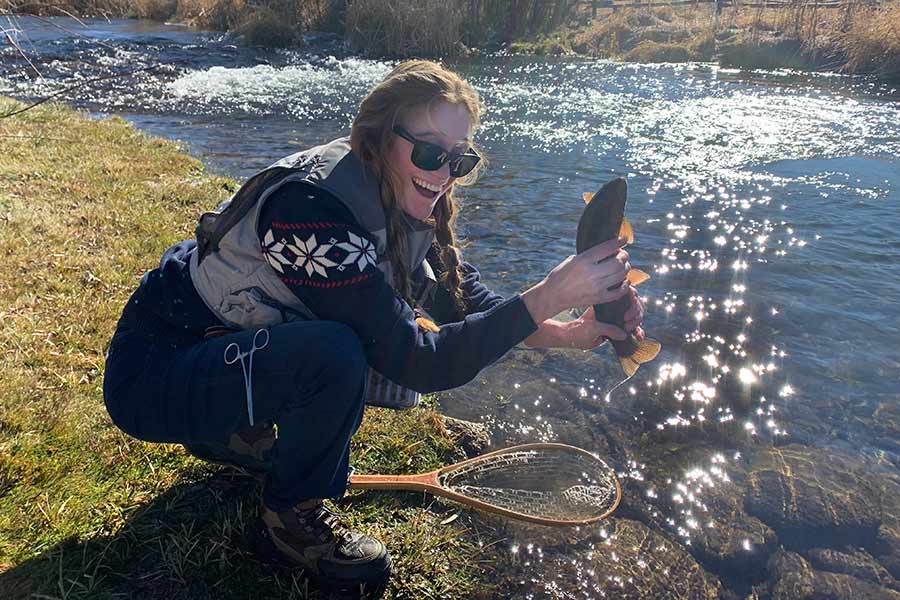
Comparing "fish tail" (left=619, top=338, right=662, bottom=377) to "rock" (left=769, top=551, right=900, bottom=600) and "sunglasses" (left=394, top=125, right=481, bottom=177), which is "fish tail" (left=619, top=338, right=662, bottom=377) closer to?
"rock" (left=769, top=551, right=900, bottom=600)

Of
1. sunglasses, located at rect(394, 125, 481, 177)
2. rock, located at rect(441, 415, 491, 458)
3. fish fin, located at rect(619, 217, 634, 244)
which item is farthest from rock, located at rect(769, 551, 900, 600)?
sunglasses, located at rect(394, 125, 481, 177)

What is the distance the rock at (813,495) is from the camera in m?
3.47

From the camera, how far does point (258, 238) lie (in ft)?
8.18

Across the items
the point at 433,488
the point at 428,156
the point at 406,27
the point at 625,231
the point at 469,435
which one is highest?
the point at 406,27

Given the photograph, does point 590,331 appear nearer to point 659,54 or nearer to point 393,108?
point 393,108

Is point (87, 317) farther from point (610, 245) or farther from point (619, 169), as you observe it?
point (619, 169)

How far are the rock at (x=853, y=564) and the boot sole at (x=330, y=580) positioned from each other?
2162 mm

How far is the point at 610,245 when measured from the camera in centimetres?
283

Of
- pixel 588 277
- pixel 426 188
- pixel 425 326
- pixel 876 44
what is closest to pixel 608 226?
pixel 588 277

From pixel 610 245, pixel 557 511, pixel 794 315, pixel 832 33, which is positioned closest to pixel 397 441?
pixel 557 511

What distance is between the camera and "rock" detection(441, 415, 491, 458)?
390cm

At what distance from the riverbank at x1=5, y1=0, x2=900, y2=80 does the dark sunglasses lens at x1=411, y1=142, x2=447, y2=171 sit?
1846 centimetres

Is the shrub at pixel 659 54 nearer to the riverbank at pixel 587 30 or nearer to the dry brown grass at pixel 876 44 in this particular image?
the riverbank at pixel 587 30

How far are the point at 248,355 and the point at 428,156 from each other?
1.06 m
